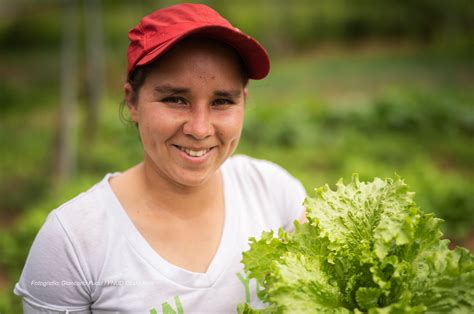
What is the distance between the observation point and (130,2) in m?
12.1

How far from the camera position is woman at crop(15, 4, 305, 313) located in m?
1.59

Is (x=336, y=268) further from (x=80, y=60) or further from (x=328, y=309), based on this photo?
(x=80, y=60)

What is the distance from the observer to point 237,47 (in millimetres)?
1657

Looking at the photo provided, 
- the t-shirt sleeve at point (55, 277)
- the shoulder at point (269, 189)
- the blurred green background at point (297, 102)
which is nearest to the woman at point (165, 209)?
the t-shirt sleeve at point (55, 277)

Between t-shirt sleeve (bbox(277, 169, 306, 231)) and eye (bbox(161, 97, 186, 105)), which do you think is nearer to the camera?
eye (bbox(161, 97, 186, 105))

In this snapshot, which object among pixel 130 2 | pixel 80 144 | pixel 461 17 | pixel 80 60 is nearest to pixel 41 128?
pixel 80 144

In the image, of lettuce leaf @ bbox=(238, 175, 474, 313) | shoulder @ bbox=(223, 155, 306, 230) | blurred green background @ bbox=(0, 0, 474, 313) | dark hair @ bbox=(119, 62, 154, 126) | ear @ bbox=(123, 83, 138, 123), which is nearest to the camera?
lettuce leaf @ bbox=(238, 175, 474, 313)

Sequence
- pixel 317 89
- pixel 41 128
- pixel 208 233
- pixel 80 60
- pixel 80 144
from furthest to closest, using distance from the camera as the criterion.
→ pixel 80 60 < pixel 317 89 < pixel 41 128 < pixel 80 144 < pixel 208 233

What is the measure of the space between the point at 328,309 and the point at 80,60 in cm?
1179

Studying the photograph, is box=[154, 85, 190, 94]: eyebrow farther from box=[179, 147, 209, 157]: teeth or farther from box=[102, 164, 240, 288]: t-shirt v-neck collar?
box=[102, 164, 240, 288]: t-shirt v-neck collar

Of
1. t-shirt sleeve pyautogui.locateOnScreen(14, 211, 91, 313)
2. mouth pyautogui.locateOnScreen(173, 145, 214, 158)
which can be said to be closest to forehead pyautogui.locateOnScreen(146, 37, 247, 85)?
mouth pyautogui.locateOnScreen(173, 145, 214, 158)

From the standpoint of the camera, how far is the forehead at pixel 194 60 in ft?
5.22

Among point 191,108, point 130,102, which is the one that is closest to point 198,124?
point 191,108

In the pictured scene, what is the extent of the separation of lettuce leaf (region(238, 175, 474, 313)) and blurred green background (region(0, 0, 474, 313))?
105 cm
